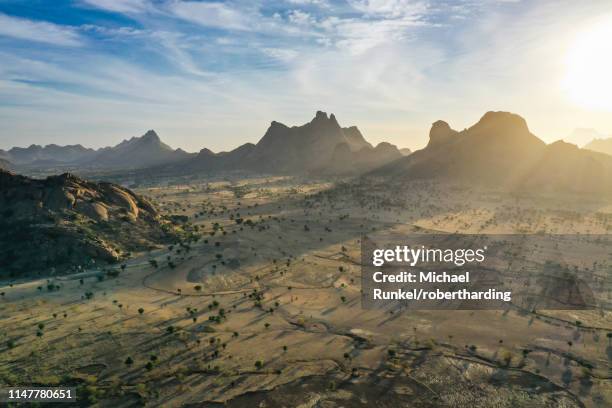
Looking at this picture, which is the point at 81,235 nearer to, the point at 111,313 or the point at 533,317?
the point at 111,313

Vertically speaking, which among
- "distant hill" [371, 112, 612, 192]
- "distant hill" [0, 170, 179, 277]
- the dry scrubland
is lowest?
the dry scrubland

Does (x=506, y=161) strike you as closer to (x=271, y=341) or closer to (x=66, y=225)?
(x=271, y=341)

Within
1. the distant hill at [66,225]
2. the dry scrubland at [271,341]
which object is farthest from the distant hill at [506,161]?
the distant hill at [66,225]

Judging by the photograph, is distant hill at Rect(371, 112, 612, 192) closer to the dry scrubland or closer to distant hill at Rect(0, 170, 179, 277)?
the dry scrubland

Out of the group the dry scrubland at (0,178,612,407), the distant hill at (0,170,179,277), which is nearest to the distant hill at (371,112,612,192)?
the dry scrubland at (0,178,612,407)

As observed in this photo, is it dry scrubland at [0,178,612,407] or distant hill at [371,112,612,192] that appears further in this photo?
distant hill at [371,112,612,192]

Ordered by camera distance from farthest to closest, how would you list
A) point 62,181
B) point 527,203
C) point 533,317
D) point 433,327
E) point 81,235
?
point 527,203 → point 62,181 → point 81,235 → point 533,317 → point 433,327

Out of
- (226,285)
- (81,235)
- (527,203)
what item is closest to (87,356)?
(226,285)

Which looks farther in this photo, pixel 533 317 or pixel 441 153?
pixel 441 153
